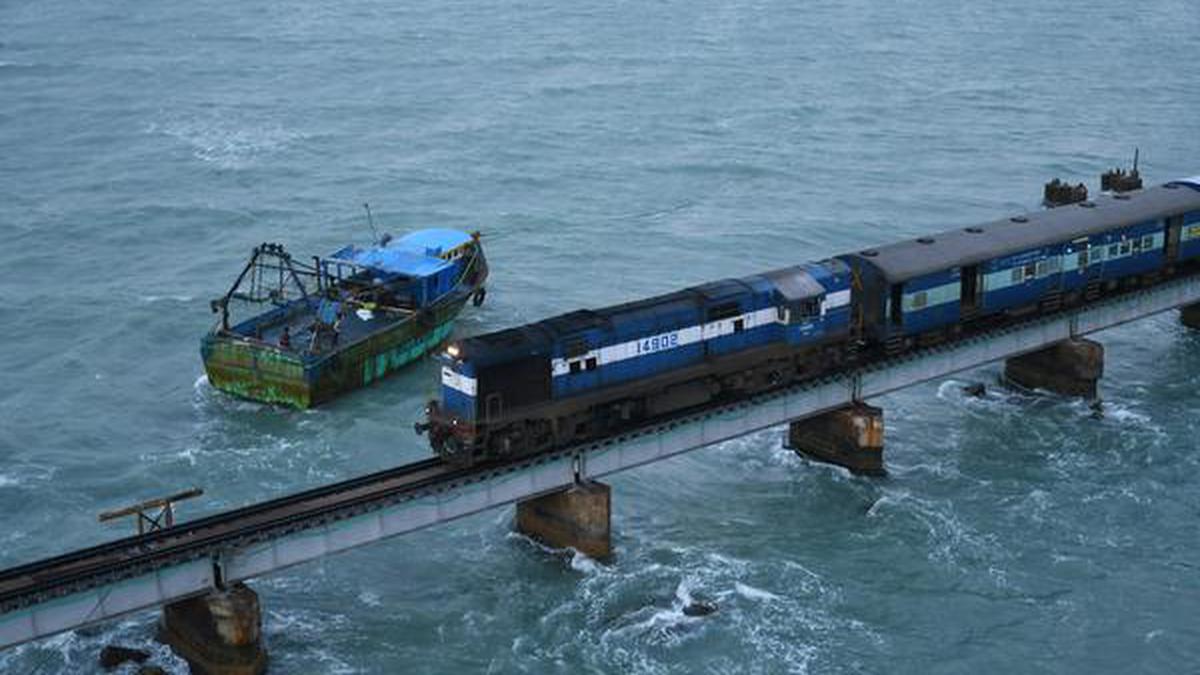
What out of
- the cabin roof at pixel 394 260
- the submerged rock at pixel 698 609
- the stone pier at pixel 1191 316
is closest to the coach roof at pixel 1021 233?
the stone pier at pixel 1191 316

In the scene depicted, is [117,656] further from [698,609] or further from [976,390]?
[976,390]

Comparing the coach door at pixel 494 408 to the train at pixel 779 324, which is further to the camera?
the train at pixel 779 324

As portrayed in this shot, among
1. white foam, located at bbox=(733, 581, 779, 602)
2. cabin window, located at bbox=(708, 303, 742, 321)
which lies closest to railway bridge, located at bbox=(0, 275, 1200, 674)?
cabin window, located at bbox=(708, 303, 742, 321)

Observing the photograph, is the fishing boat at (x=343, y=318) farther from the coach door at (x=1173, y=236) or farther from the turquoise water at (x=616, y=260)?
the coach door at (x=1173, y=236)

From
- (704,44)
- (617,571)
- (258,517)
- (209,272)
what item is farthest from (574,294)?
(704,44)

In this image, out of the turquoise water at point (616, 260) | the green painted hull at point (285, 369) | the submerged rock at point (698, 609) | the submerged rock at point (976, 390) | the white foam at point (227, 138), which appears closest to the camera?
the submerged rock at point (698, 609)

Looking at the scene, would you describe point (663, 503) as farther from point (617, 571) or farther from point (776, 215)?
point (776, 215)
